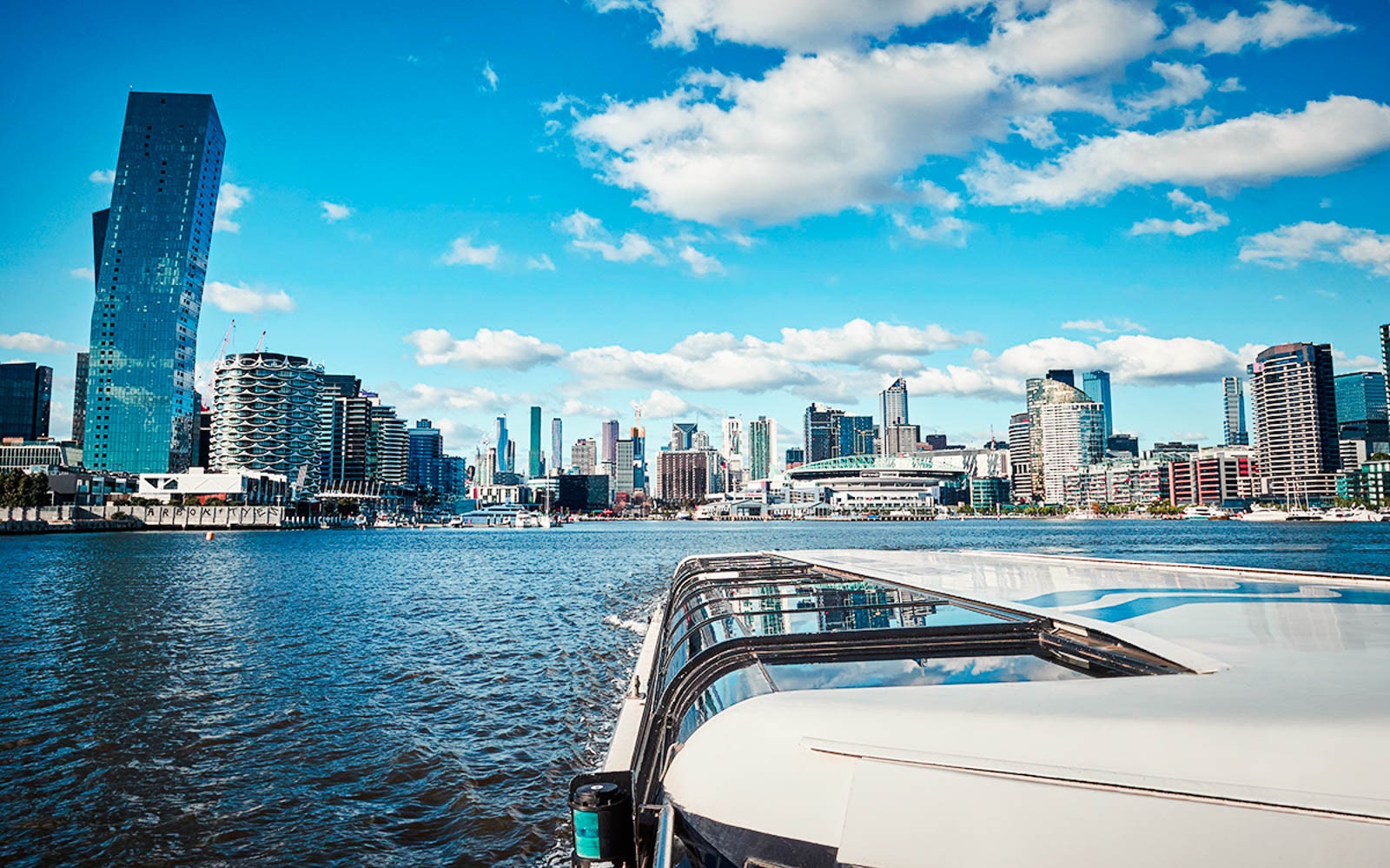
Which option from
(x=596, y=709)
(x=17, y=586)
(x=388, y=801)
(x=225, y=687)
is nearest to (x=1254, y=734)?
(x=388, y=801)

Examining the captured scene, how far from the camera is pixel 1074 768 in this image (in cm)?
254

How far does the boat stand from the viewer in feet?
7.61

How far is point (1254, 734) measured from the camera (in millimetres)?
2566

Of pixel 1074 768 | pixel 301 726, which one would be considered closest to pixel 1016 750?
pixel 1074 768

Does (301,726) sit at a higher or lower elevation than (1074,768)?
lower

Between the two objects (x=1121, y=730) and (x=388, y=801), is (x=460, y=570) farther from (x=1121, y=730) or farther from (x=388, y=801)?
(x=1121, y=730)

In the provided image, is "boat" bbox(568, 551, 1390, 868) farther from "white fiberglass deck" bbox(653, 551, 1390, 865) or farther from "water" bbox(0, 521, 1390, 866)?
"water" bbox(0, 521, 1390, 866)

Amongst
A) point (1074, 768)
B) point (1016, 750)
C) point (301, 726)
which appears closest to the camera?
point (1074, 768)

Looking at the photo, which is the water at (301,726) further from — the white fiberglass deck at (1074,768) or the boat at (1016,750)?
the white fiberglass deck at (1074,768)

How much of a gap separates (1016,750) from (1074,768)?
0.18 meters

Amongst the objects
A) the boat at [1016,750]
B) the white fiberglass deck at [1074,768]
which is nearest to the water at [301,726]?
the boat at [1016,750]

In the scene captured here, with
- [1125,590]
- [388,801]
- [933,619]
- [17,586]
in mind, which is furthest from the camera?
[17,586]

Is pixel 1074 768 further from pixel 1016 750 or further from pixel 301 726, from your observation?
pixel 301 726

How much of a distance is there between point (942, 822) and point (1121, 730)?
711mm
